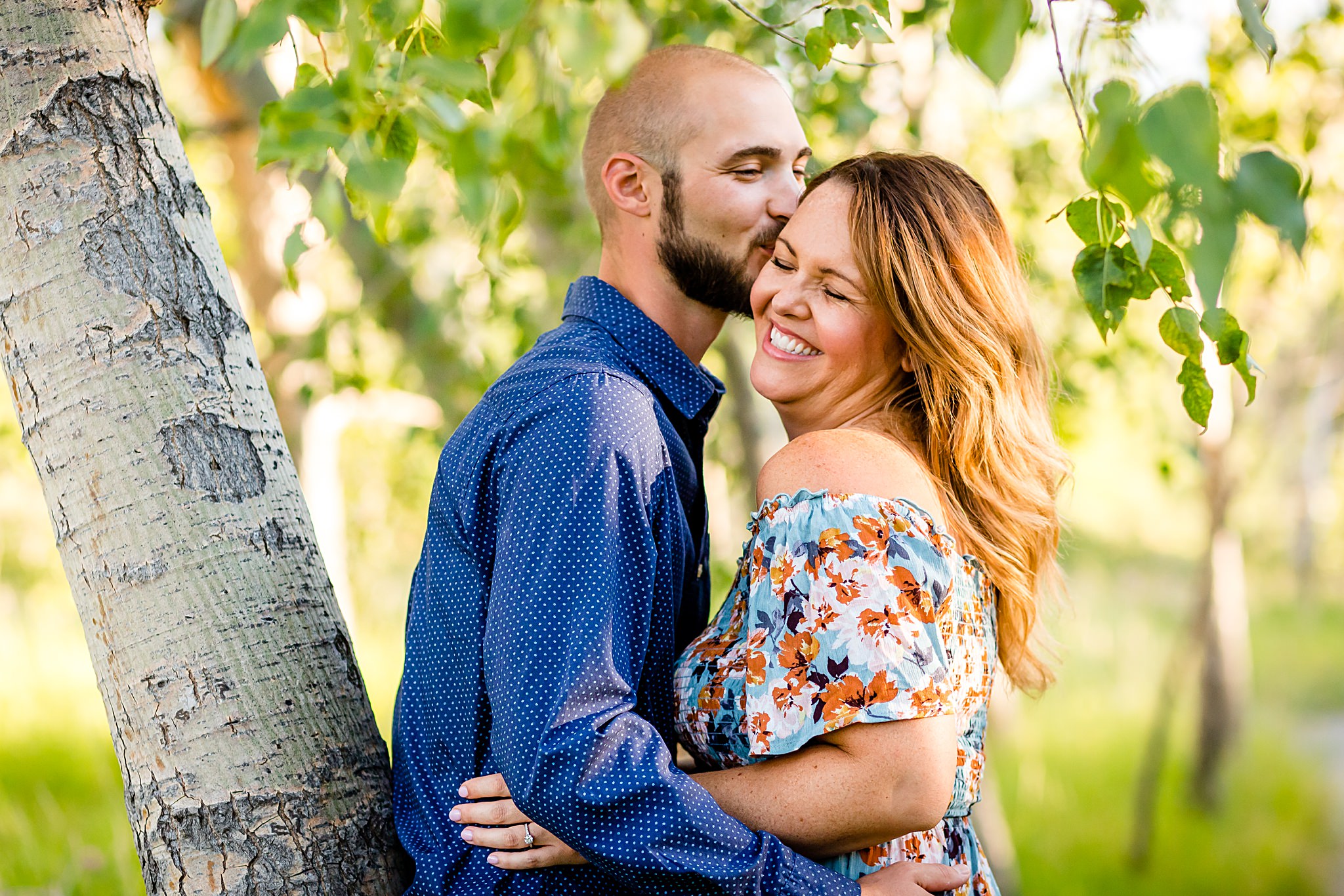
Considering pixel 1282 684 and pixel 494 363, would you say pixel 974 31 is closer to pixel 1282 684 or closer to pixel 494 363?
pixel 494 363

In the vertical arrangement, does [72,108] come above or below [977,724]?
above

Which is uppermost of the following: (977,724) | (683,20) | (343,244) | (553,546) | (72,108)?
(683,20)

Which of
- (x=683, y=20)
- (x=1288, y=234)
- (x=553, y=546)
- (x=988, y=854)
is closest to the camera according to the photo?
(x=1288, y=234)

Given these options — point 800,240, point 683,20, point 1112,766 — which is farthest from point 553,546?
point 1112,766

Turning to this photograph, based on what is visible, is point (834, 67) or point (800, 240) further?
point (834, 67)

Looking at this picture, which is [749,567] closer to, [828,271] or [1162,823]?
[828,271]

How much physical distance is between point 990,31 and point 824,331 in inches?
38.9

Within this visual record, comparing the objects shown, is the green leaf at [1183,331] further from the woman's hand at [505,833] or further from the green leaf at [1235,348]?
the woman's hand at [505,833]

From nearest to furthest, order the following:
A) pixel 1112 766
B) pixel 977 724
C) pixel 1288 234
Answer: pixel 1288 234, pixel 977 724, pixel 1112 766

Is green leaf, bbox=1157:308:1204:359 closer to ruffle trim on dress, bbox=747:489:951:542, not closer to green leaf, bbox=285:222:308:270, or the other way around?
ruffle trim on dress, bbox=747:489:951:542

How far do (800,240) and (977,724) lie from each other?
878 millimetres

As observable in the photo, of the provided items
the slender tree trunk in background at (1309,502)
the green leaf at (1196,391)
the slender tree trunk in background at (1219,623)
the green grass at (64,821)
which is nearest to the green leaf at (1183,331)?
the green leaf at (1196,391)

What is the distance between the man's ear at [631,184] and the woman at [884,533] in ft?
1.04

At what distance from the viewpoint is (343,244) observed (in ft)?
13.7
